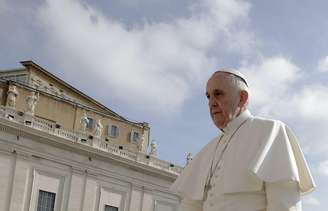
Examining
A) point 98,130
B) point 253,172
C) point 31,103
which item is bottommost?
point 253,172

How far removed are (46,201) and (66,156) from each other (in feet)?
8.53

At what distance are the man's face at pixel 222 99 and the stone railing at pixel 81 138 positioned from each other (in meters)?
29.7

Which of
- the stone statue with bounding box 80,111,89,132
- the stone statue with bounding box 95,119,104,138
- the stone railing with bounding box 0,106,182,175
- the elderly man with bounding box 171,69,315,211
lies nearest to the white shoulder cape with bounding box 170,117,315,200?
the elderly man with bounding box 171,69,315,211

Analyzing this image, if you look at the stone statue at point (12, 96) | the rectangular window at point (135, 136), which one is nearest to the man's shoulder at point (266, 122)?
the stone statue at point (12, 96)

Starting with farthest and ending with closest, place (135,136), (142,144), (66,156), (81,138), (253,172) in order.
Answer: (135,136)
(142,144)
(81,138)
(66,156)
(253,172)

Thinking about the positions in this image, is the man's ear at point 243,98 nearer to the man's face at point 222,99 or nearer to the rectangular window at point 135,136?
the man's face at point 222,99

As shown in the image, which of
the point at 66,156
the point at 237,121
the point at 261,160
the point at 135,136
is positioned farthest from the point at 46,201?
the point at 261,160

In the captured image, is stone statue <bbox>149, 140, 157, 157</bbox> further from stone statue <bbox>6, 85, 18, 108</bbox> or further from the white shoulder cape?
the white shoulder cape

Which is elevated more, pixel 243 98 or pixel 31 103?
pixel 31 103

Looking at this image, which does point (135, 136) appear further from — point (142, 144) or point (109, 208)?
point (109, 208)

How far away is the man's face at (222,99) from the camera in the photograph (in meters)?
3.33

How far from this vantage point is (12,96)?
1355 inches

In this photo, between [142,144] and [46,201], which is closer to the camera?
[46,201]

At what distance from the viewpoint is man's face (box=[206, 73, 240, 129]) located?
A: 131 inches
